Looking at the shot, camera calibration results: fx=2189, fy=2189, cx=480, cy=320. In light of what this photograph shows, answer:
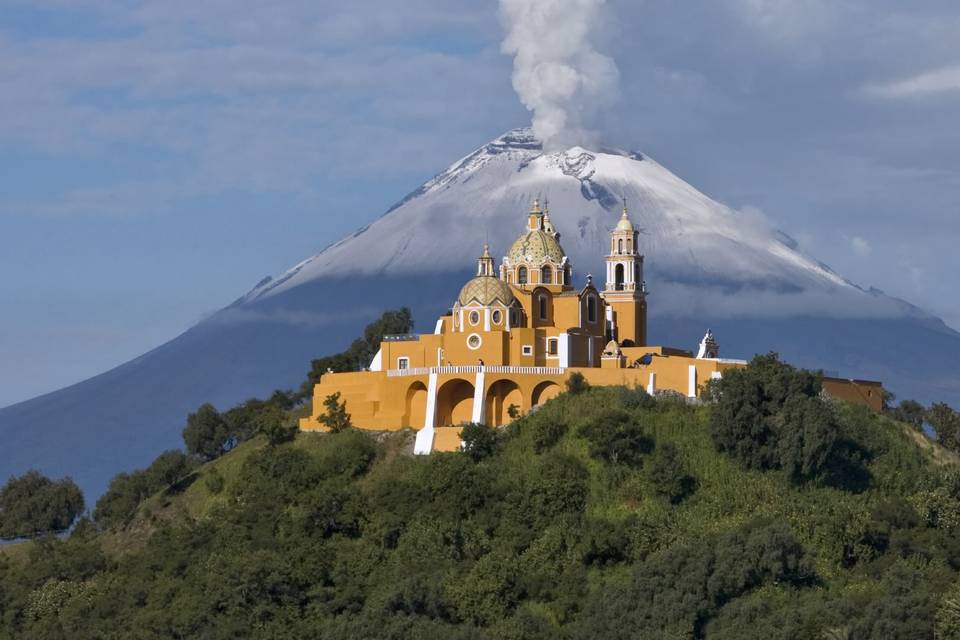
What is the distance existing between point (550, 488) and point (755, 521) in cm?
639

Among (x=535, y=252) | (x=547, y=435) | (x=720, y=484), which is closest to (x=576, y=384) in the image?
(x=547, y=435)

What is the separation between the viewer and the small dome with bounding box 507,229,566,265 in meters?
75.4

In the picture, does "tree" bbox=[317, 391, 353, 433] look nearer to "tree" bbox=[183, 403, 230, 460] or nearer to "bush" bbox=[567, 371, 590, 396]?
"bush" bbox=[567, 371, 590, 396]

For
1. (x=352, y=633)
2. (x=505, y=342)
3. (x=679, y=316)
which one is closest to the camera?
(x=352, y=633)

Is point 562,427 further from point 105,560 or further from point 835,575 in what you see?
point 105,560

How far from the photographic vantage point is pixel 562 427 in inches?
2638

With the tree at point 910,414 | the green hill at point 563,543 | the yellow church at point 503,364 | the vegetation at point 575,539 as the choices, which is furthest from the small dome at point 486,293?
the tree at point 910,414

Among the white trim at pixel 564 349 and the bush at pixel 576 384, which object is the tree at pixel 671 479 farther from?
the white trim at pixel 564 349

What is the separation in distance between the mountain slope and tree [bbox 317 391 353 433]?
6535cm

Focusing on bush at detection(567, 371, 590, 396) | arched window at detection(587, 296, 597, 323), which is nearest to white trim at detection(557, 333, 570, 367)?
bush at detection(567, 371, 590, 396)

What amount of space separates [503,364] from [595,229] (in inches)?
2756

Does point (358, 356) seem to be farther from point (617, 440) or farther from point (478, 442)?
point (617, 440)

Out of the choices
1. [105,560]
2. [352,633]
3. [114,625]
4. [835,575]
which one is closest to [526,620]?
[352,633]

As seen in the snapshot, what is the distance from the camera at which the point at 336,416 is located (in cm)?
7188
